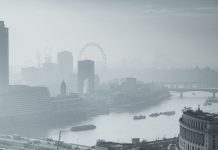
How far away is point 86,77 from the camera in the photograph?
147 ft

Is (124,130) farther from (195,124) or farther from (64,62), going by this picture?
(64,62)

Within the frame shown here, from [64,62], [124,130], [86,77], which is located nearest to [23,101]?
[124,130]

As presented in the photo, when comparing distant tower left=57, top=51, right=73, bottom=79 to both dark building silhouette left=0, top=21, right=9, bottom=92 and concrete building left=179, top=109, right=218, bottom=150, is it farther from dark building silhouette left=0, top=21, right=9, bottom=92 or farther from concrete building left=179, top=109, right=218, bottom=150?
concrete building left=179, top=109, right=218, bottom=150

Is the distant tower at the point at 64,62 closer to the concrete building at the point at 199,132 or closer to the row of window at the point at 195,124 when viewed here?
the concrete building at the point at 199,132

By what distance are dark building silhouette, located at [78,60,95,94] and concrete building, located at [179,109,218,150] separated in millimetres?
28694

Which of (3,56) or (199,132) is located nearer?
(199,132)

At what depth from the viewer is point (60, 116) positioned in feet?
105

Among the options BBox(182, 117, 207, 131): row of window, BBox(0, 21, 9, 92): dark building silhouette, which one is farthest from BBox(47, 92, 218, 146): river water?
BBox(0, 21, 9, 92): dark building silhouette

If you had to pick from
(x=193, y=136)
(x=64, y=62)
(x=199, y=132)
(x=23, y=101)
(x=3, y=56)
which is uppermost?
(x=3, y=56)

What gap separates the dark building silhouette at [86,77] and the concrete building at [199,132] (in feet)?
94.1

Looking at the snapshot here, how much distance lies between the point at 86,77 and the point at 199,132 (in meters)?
31.2

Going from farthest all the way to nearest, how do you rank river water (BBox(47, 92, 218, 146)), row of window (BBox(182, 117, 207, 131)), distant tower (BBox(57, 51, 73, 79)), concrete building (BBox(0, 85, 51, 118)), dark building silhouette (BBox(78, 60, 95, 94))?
distant tower (BBox(57, 51, 73, 79)), dark building silhouette (BBox(78, 60, 95, 94)), concrete building (BBox(0, 85, 51, 118)), river water (BBox(47, 92, 218, 146)), row of window (BBox(182, 117, 207, 131))

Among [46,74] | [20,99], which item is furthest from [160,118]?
[46,74]

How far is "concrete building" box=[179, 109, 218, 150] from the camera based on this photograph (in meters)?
13.6
